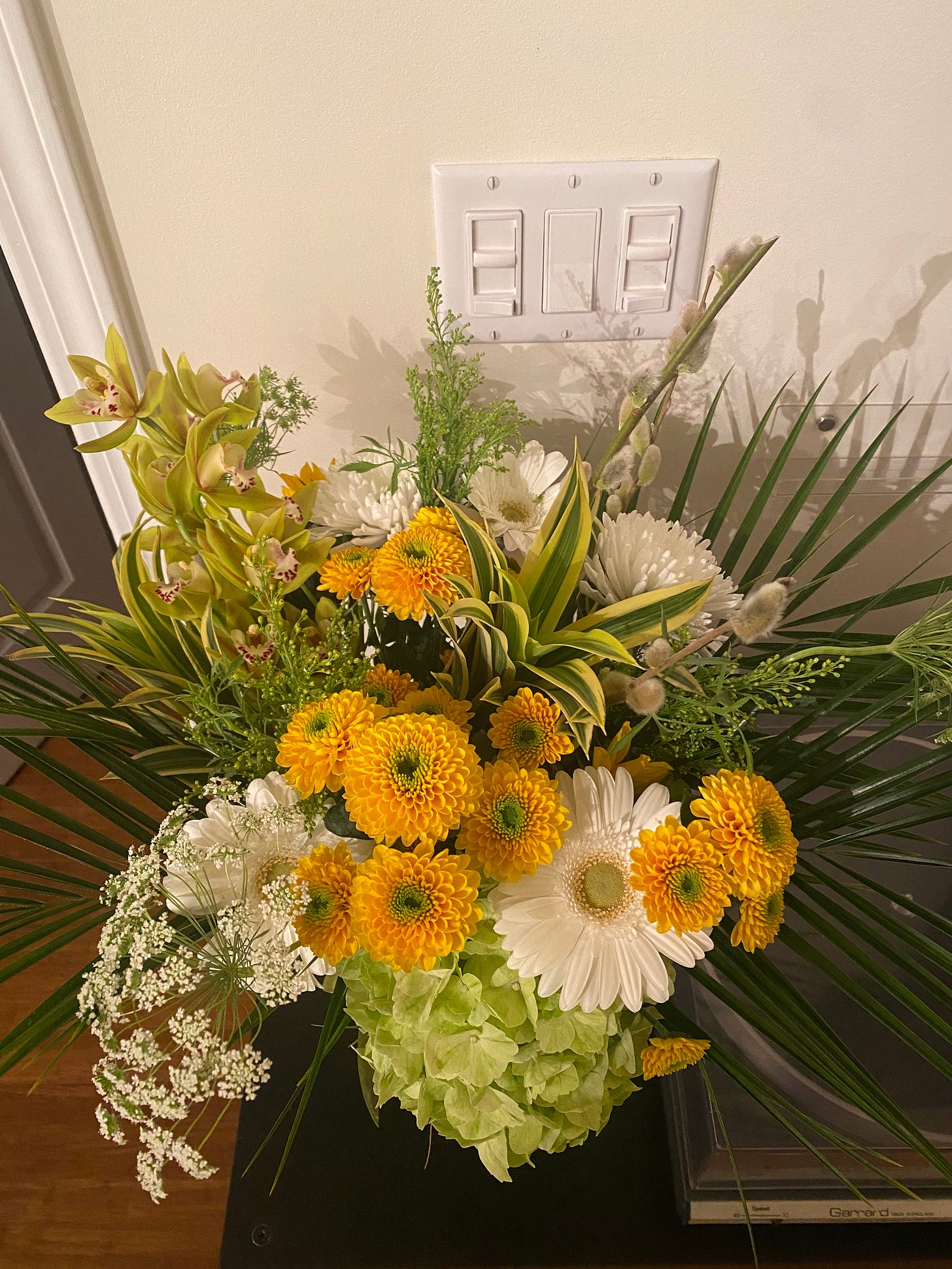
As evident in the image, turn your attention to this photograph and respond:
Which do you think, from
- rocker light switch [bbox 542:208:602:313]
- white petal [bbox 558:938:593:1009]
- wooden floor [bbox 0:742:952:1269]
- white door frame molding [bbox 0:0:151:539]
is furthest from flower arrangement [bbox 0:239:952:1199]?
wooden floor [bbox 0:742:952:1269]

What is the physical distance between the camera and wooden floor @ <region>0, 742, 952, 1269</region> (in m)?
0.70

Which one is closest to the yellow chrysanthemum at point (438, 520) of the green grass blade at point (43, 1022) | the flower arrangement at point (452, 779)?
the flower arrangement at point (452, 779)

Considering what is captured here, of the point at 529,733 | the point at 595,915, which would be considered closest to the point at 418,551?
the point at 529,733

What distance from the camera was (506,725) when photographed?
1.38 ft

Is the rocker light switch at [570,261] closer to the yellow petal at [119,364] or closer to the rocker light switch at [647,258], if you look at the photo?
the rocker light switch at [647,258]

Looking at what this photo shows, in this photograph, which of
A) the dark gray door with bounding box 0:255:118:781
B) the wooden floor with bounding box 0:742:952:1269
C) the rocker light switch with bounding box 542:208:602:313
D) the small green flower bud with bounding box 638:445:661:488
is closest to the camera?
the small green flower bud with bounding box 638:445:661:488

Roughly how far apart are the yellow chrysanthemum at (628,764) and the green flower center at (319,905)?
0.16m

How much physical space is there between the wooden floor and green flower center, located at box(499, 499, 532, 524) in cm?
68

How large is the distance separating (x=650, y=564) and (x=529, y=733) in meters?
0.12

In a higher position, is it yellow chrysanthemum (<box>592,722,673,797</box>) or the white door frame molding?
the white door frame molding

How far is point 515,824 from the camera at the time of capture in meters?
0.38

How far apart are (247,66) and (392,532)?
1.14 feet

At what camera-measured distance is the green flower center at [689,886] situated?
37cm

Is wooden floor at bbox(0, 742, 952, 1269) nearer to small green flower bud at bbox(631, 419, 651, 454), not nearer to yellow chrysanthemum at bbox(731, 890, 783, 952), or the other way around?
yellow chrysanthemum at bbox(731, 890, 783, 952)
